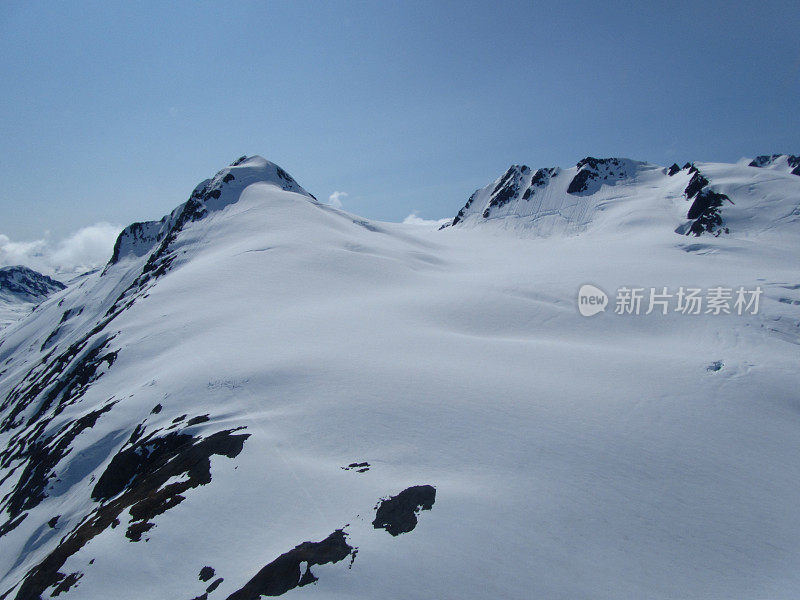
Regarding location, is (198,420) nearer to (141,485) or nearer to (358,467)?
(141,485)

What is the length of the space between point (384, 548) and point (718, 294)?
34977 mm

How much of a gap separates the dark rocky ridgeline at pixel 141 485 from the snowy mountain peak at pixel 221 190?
2373 inches

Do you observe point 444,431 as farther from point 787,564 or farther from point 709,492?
point 787,564

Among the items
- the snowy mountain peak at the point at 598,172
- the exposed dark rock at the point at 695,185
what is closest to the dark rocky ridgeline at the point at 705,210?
the exposed dark rock at the point at 695,185

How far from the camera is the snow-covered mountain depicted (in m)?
10.2

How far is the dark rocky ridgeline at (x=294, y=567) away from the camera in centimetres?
942

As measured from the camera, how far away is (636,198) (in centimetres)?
8500

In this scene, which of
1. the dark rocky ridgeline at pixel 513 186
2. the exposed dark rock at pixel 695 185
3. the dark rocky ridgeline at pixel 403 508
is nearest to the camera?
the dark rocky ridgeline at pixel 403 508

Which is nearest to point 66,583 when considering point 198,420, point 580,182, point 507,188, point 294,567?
point 198,420

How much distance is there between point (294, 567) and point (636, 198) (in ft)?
317

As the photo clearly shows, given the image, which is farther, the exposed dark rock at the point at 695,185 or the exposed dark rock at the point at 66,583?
the exposed dark rock at the point at 695,185

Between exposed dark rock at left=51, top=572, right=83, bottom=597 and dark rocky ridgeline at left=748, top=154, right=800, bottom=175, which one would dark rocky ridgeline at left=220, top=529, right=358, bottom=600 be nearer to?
exposed dark rock at left=51, top=572, right=83, bottom=597

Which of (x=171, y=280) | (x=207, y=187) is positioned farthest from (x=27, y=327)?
(x=171, y=280)

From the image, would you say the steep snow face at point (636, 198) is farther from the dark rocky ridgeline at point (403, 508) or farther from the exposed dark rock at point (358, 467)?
the exposed dark rock at point (358, 467)
